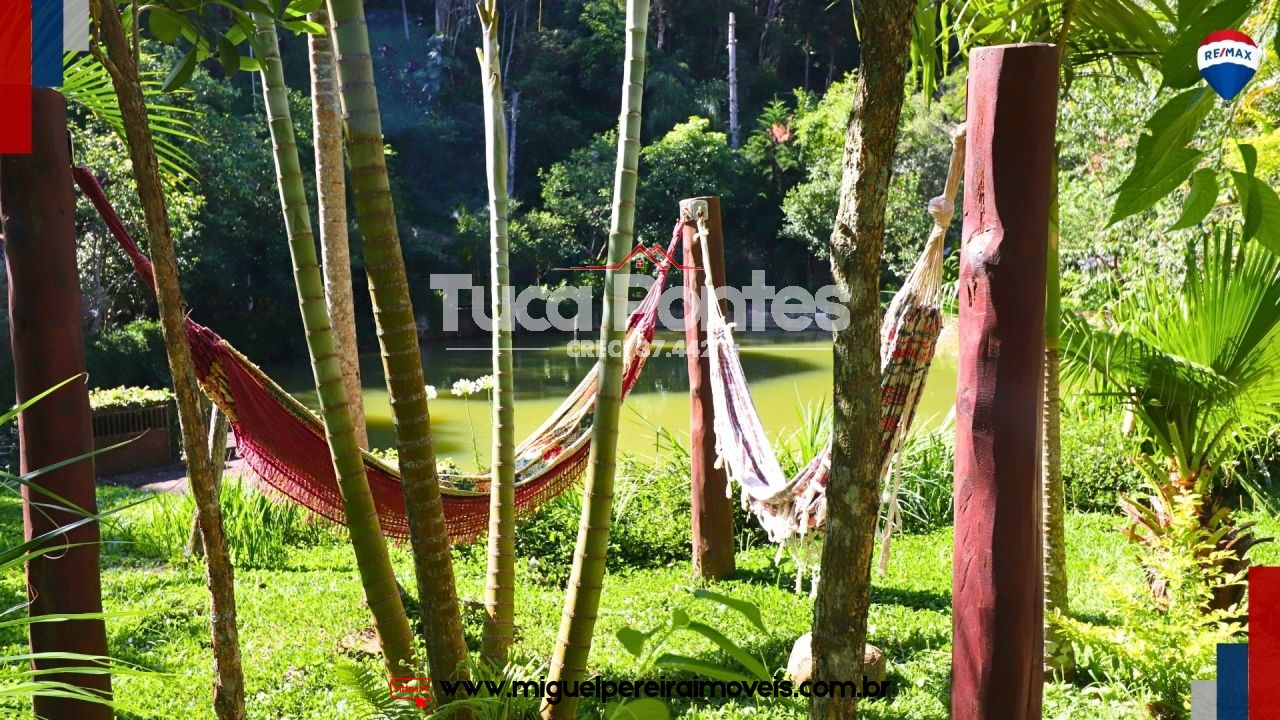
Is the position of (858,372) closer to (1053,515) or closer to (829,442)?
(1053,515)

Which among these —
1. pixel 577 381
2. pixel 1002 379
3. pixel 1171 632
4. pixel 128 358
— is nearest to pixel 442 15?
pixel 577 381

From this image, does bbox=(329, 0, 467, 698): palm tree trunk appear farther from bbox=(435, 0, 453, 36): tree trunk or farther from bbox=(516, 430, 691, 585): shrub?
bbox=(435, 0, 453, 36): tree trunk

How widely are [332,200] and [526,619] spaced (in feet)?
4.28

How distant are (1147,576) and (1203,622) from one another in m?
0.69

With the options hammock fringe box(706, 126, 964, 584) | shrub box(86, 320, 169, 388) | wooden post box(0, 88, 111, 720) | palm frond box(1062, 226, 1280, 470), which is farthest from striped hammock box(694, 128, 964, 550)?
shrub box(86, 320, 169, 388)

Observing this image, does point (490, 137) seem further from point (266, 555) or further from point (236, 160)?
point (236, 160)

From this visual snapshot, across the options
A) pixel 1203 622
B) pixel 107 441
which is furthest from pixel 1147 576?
pixel 107 441

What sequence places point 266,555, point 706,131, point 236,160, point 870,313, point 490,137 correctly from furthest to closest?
point 706,131 < point 236,160 < point 266,555 < point 490,137 < point 870,313

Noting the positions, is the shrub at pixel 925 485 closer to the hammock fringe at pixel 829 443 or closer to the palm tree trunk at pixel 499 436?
the hammock fringe at pixel 829 443

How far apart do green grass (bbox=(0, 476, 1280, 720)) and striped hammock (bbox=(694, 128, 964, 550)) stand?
0.32m

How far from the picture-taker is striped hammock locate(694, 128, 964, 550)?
215cm

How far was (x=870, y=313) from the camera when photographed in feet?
2.93

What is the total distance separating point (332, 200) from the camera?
2.95 m

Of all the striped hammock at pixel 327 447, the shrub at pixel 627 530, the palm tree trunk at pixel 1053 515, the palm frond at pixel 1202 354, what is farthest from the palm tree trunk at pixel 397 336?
the shrub at pixel 627 530
